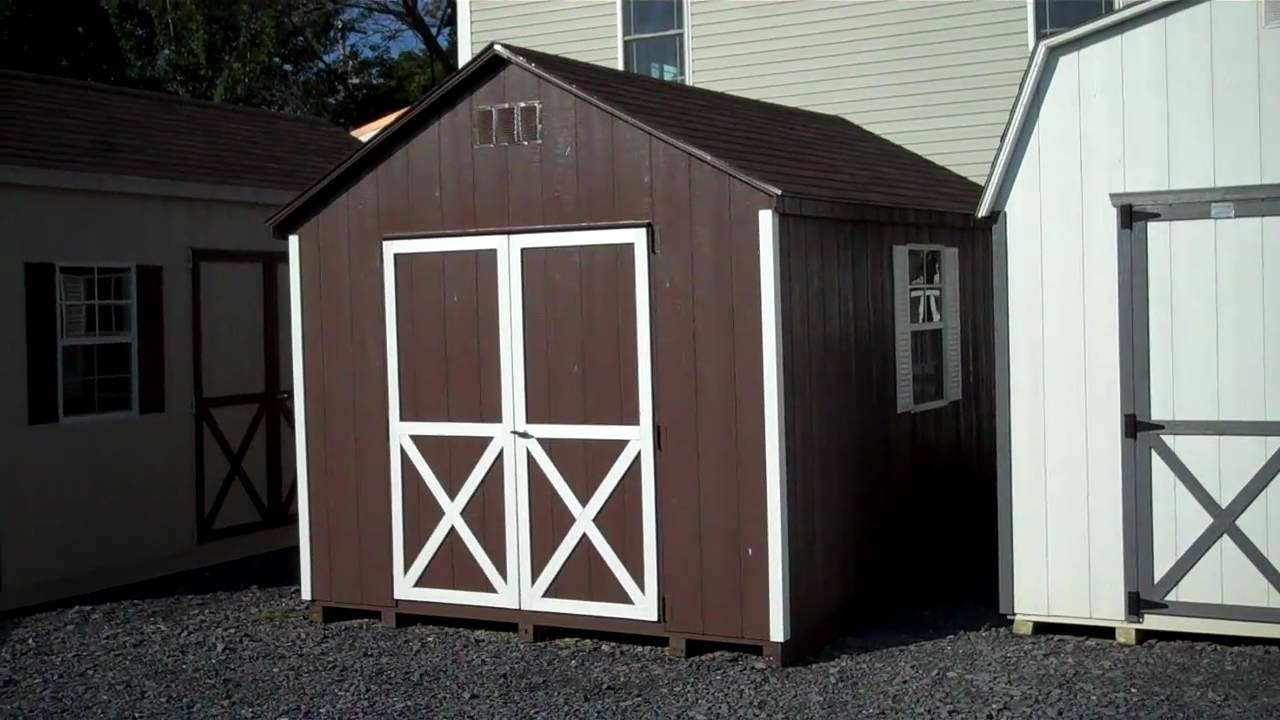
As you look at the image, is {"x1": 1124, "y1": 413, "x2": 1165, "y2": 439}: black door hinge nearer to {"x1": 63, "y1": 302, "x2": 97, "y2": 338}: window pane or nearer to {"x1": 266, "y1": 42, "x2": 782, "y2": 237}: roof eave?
{"x1": 266, "y1": 42, "x2": 782, "y2": 237}: roof eave

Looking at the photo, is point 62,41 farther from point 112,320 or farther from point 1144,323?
point 1144,323

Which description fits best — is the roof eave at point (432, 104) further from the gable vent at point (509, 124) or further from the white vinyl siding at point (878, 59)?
the white vinyl siding at point (878, 59)

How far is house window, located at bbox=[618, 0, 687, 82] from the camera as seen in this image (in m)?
13.5

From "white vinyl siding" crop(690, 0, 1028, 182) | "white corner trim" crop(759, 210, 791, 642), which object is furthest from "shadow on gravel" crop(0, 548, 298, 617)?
"white vinyl siding" crop(690, 0, 1028, 182)

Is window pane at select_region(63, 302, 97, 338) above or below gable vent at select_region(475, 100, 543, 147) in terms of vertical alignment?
below

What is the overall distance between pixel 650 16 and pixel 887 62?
231 centimetres

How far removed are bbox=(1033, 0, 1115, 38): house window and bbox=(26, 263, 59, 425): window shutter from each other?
7.70m

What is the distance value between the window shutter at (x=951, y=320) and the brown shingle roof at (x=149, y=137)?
5.18 metres

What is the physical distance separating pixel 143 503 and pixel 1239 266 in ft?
24.1

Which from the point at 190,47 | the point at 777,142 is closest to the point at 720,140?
the point at 777,142

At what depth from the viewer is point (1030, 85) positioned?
7.72 meters

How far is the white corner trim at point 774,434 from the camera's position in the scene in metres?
7.48

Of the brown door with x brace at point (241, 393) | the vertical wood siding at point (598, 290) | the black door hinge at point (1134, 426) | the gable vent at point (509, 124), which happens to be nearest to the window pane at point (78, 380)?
the brown door with x brace at point (241, 393)

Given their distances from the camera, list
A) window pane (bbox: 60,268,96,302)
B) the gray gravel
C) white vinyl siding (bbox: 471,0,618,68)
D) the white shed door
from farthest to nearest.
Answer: white vinyl siding (bbox: 471,0,618,68) < window pane (bbox: 60,268,96,302) < the white shed door < the gray gravel
